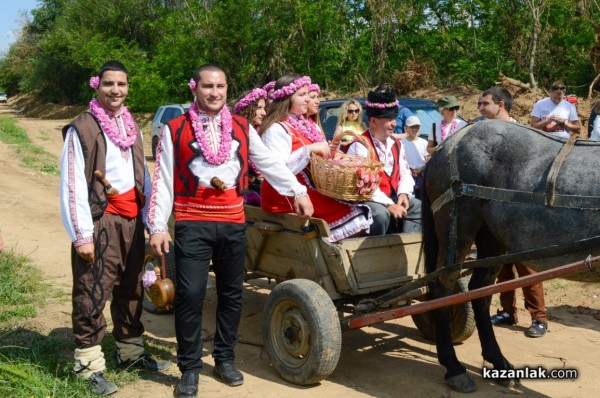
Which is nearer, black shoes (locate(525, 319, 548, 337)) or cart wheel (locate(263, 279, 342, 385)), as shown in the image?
cart wheel (locate(263, 279, 342, 385))

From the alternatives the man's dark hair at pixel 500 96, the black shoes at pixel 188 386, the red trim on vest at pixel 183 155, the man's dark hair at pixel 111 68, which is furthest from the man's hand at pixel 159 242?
the man's dark hair at pixel 500 96

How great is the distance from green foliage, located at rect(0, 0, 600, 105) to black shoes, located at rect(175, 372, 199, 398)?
46.2 ft

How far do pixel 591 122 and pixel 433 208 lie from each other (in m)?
5.57

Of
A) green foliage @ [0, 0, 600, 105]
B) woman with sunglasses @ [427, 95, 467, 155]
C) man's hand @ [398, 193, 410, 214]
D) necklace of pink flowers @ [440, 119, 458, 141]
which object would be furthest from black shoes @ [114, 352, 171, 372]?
green foliage @ [0, 0, 600, 105]

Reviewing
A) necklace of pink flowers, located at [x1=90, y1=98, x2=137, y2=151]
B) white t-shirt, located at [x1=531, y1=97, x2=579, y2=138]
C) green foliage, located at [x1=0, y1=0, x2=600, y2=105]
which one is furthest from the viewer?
green foliage, located at [x1=0, y1=0, x2=600, y2=105]

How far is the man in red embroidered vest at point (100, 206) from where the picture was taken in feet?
13.5

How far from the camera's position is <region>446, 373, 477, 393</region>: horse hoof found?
446 centimetres

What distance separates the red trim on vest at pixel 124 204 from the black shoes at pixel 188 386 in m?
1.12

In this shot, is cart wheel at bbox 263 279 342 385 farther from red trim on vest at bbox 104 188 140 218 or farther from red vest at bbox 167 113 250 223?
red trim on vest at bbox 104 188 140 218

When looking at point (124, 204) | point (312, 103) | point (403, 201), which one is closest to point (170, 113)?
point (312, 103)

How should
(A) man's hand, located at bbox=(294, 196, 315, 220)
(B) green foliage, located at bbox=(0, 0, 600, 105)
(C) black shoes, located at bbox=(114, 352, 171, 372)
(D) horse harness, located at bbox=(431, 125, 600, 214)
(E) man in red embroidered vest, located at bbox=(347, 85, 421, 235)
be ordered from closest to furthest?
(D) horse harness, located at bbox=(431, 125, 600, 214), (A) man's hand, located at bbox=(294, 196, 315, 220), (C) black shoes, located at bbox=(114, 352, 171, 372), (E) man in red embroidered vest, located at bbox=(347, 85, 421, 235), (B) green foliage, located at bbox=(0, 0, 600, 105)

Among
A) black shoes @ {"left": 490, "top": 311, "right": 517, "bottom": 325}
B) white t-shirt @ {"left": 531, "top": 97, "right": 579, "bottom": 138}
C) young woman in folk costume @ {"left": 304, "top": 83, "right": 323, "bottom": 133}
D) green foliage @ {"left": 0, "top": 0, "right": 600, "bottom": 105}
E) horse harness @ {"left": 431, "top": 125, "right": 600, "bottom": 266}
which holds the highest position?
green foliage @ {"left": 0, "top": 0, "right": 600, "bottom": 105}

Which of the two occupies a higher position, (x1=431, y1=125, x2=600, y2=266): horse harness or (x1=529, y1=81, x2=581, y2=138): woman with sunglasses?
(x1=529, y1=81, x2=581, y2=138): woman with sunglasses

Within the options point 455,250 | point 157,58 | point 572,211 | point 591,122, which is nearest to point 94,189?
point 455,250
